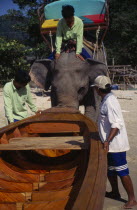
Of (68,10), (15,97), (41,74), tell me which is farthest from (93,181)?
(41,74)

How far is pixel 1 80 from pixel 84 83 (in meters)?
14.7

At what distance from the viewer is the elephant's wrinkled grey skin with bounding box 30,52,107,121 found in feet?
22.5

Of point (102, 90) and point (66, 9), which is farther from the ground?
point (66, 9)

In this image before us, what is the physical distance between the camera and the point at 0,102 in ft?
53.5

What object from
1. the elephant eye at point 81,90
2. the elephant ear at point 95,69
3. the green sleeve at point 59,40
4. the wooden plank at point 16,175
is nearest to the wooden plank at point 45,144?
the wooden plank at point 16,175

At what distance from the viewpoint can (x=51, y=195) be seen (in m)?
3.89

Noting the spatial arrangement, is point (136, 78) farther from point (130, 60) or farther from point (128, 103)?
point (128, 103)

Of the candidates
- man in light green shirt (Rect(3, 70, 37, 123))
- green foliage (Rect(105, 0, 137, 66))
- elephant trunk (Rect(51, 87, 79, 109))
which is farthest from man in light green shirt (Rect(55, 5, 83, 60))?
green foliage (Rect(105, 0, 137, 66))

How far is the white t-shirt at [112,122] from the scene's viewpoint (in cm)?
393

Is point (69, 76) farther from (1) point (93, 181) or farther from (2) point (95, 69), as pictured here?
(1) point (93, 181)

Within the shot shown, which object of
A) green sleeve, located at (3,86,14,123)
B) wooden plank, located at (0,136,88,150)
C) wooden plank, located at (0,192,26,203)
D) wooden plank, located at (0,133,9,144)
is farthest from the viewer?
green sleeve, located at (3,86,14,123)

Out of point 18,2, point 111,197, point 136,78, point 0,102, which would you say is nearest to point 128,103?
point 0,102

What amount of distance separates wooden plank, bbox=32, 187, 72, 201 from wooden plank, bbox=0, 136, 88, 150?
669 millimetres

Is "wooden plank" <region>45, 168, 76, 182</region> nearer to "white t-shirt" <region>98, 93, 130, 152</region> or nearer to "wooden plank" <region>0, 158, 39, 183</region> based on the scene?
"wooden plank" <region>0, 158, 39, 183</region>
